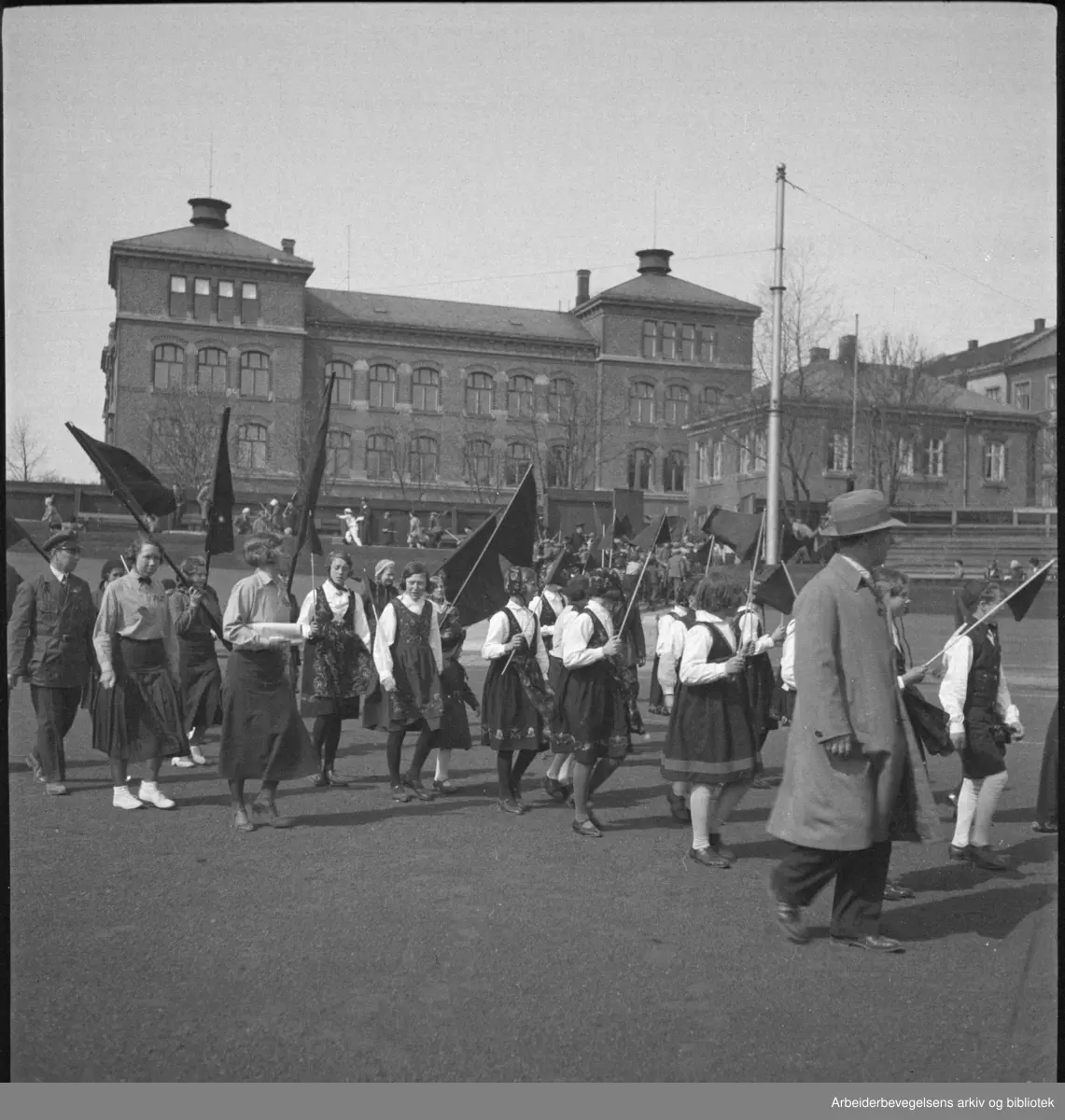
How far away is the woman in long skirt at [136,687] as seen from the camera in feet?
27.4

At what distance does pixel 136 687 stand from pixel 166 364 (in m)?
41.6

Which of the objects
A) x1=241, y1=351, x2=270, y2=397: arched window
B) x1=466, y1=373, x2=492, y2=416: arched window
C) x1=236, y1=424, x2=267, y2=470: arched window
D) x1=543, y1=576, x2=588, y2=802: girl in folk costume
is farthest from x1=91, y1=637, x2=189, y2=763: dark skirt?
x1=466, y1=373, x2=492, y2=416: arched window

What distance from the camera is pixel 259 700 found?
7.83 m

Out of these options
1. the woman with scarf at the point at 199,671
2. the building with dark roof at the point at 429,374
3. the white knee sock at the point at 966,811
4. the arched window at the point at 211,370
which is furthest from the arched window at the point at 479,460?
the white knee sock at the point at 966,811

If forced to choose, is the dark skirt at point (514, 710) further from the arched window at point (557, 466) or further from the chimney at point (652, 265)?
the chimney at point (652, 265)

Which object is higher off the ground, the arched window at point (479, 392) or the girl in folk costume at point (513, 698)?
the arched window at point (479, 392)

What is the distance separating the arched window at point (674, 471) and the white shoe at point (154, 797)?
5325cm

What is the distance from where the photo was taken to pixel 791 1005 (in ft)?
14.9

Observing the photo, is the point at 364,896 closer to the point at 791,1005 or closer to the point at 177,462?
the point at 791,1005

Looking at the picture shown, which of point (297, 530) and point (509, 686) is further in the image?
point (297, 530)

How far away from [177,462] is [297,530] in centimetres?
2743

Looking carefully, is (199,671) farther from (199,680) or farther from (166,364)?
(166,364)
